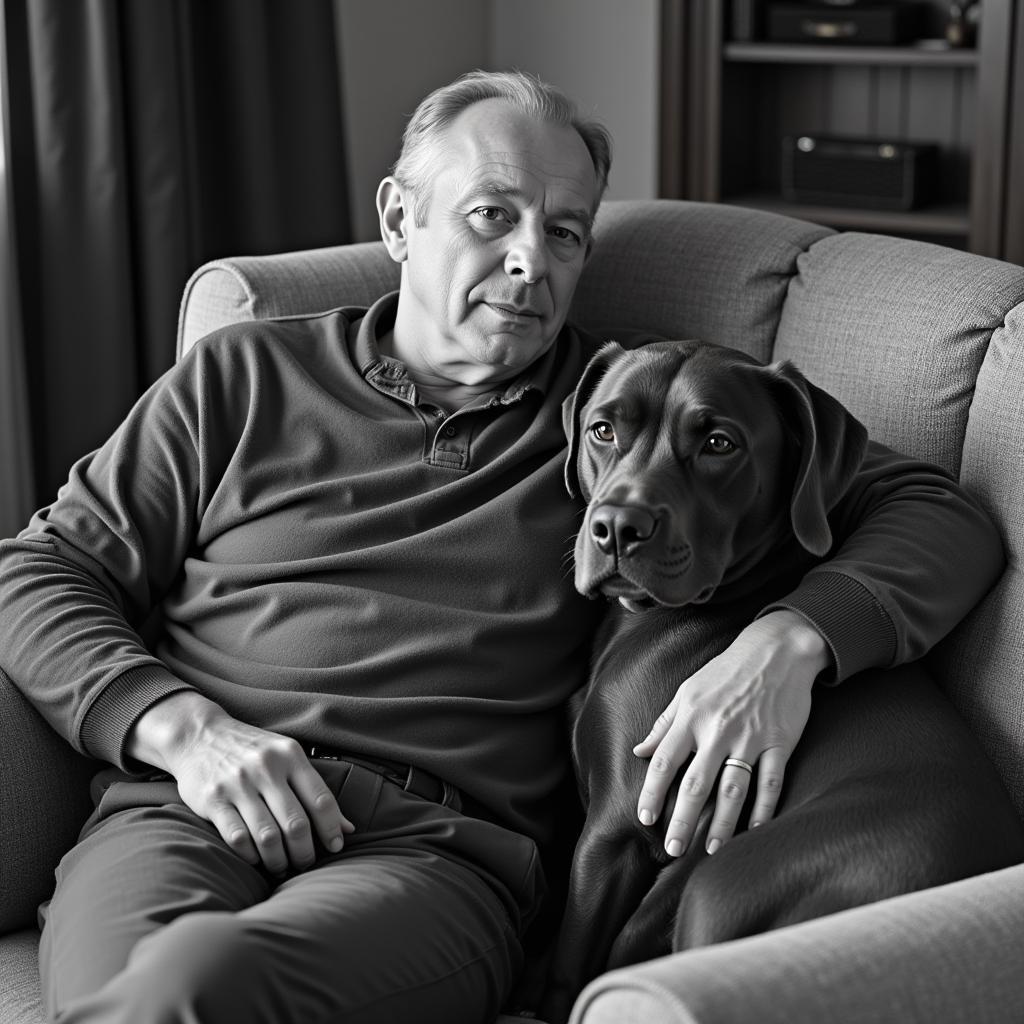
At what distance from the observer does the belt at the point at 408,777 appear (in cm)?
155

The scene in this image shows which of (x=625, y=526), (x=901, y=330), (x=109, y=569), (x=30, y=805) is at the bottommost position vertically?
(x=30, y=805)

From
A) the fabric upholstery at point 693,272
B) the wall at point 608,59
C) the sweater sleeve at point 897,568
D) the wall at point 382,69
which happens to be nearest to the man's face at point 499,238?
the fabric upholstery at point 693,272

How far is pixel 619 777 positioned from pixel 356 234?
2603 millimetres

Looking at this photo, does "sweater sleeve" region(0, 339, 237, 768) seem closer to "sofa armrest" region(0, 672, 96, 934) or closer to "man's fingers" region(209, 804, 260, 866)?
"sofa armrest" region(0, 672, 96, 934)

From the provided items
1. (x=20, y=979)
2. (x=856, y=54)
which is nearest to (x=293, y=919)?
(x=20, y=979)

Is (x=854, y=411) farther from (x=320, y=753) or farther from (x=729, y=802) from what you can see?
(x=320, y=753)

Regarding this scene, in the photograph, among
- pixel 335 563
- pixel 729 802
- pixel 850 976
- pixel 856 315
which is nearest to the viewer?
pixel 850 976

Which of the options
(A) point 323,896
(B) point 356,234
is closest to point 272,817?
(A) point 323,896

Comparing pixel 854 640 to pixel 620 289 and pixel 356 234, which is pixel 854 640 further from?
pixel 356 234

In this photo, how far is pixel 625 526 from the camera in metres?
1.46

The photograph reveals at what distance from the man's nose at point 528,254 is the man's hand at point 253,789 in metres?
0.64

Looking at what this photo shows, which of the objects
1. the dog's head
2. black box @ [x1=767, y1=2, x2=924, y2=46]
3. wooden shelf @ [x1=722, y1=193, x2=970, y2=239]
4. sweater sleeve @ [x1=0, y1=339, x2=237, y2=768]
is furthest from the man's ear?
black box @ [x1=767, y1=2, x2=924, y2=46]

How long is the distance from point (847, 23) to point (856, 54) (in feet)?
0.29

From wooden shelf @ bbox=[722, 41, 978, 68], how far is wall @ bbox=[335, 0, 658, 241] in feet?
1.07
